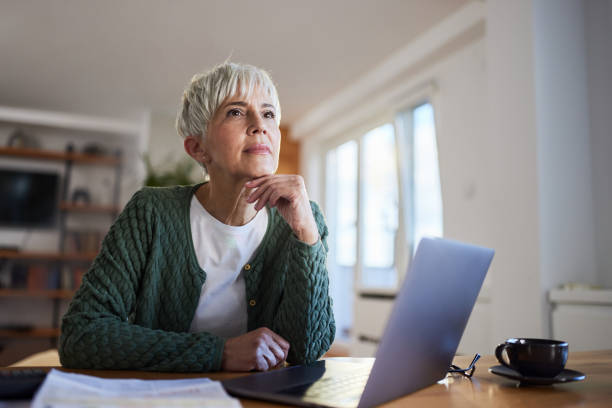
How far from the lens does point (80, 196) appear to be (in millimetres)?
5828

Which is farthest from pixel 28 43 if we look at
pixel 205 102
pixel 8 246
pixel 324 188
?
pixel 205 102

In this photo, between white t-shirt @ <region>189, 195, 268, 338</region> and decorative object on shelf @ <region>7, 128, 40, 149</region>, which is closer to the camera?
white t-shirt @ <region>189, 195, 268, 338</region>

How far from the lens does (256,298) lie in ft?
3.96

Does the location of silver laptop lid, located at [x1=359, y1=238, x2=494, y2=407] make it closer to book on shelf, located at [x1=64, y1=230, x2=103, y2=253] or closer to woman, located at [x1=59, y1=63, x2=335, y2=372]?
woman, located at [x1=59, y1=63, x2=335, y2=372]

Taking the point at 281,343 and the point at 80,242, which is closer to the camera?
the point at 281,343

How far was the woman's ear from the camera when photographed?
4.34 ft

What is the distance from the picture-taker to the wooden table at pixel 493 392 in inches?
24.2

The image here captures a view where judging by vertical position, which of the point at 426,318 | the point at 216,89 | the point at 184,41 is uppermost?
the point at 184,41

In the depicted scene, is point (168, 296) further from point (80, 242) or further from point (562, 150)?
point (80, 242)

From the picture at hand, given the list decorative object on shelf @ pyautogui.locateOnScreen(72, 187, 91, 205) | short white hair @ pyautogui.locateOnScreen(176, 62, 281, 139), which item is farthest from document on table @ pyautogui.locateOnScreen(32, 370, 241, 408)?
decorative object on shelf @ pyautogui.locateOnScreen(72, 187, 91, 205)

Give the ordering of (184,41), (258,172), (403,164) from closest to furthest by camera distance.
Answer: (258,172), (184,41), (403,164)

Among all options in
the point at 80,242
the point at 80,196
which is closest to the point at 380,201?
the point at 80,242

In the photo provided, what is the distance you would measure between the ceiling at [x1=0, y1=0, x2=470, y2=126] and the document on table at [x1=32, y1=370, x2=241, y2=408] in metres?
3.13

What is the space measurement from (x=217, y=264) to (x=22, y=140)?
17.5 ft
